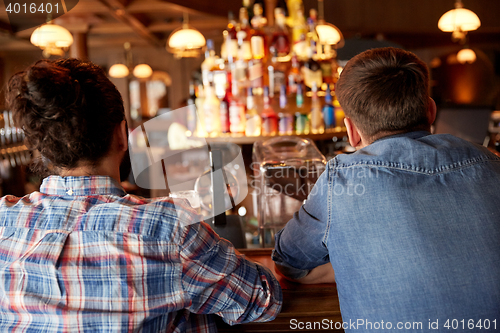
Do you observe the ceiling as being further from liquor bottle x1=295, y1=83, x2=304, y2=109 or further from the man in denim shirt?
the man in denim shirt

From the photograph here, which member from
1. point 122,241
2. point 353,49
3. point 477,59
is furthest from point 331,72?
point 477,59

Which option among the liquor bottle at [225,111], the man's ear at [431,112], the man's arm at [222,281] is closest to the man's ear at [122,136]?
the man's arm at [222,281]

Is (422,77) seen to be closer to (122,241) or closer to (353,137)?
(353,137)

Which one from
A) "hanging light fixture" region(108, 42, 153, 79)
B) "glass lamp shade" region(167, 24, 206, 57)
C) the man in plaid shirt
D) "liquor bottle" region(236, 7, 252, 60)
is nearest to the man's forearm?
the man in plaid shirt

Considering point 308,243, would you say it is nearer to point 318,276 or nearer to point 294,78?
point 318,276

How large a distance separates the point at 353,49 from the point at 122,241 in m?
4.95

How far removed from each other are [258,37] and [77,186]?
2292 mm

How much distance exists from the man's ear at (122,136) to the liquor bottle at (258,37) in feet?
7.00

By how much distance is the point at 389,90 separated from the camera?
898mm

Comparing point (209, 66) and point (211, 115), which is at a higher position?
point (209, 66)

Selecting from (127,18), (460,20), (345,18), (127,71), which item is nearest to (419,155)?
(460,20)

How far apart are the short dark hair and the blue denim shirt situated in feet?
0.15

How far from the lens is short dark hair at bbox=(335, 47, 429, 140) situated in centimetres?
90

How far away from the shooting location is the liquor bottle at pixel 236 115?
2.97 meters
